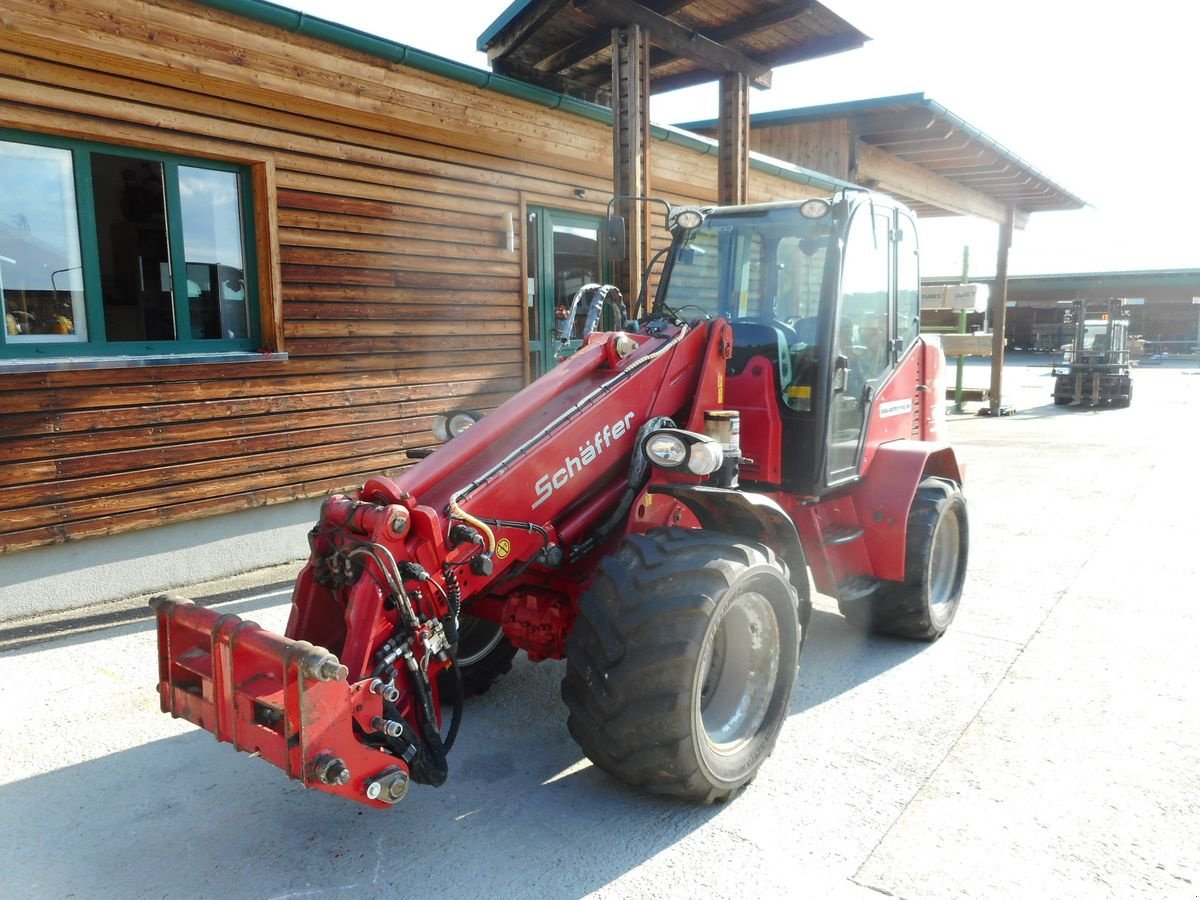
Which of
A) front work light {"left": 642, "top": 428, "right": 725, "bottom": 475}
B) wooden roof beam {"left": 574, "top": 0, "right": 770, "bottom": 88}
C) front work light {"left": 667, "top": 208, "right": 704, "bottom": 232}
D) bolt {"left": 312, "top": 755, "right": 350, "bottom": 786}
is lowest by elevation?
bolt {"left": 312, "top": 755, "right": 350, "bottom": 786}

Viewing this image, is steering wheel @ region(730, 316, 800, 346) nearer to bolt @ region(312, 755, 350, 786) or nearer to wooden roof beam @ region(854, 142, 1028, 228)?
bolt @ region(312, 755, 350, 786)

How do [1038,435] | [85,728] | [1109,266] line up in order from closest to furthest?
[85,728] → [1038,435] → [1109,266]

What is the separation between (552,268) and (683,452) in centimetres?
536

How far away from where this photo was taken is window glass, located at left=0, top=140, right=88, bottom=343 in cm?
518

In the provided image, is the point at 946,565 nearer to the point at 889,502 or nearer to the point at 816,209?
the point at 889,502

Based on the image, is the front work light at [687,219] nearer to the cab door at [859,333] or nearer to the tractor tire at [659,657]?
the cab door at [859,333]

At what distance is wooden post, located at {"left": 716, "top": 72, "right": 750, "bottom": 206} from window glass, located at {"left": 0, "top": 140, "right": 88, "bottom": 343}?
16.4 ft

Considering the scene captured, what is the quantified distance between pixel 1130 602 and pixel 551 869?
4.50 m

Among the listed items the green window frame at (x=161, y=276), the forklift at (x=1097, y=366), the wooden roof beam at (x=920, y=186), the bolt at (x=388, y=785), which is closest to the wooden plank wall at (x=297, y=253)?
the green window frame at (x=161, y=276)

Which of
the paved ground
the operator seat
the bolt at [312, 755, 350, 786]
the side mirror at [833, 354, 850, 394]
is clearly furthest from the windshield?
the bolt at [312, 755, 350, 786]

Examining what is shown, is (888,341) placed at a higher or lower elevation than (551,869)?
higher

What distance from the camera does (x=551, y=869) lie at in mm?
2875

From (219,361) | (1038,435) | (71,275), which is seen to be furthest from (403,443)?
(1038,435)

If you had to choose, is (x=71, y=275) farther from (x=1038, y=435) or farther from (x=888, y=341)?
(x=1038, y=435)
